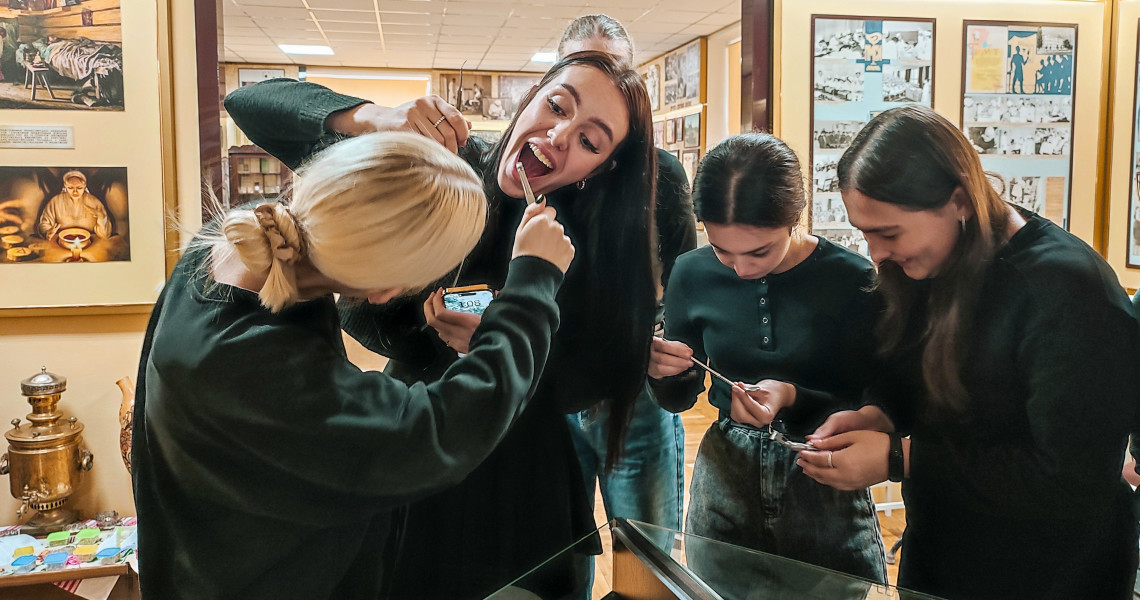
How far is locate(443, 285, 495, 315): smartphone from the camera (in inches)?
54.6

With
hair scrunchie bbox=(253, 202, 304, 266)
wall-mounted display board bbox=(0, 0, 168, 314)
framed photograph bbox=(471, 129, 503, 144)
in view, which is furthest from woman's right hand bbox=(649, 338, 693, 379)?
wall-mounted display board bbox=(0, 0, 168, 314)

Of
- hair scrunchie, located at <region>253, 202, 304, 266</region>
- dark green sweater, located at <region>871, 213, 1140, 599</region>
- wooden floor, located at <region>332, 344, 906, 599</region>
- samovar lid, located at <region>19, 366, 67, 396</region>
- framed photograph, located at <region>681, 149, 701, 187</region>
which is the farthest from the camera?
samovar lid, located at <region>19, 366, 67, 396</region>

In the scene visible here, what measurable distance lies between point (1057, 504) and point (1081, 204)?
0.70 metres

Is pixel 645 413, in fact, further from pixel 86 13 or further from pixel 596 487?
pixel 86 13

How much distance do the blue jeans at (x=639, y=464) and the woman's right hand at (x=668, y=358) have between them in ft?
0.19

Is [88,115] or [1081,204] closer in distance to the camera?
[1081,204]

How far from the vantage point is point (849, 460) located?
144cm

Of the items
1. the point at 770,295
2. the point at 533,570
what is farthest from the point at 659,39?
the point at 533,570

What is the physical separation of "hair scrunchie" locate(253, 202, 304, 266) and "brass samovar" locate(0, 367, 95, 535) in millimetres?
1660

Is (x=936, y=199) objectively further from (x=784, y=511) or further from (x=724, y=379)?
(x=784, y=511)

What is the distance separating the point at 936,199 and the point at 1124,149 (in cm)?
69

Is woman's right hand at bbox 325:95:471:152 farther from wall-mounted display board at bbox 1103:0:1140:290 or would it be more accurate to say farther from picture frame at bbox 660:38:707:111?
wall-mounted display board at bbox 1103:0:1140:290

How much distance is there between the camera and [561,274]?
1.28m

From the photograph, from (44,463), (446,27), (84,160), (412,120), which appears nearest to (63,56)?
(84,160)
